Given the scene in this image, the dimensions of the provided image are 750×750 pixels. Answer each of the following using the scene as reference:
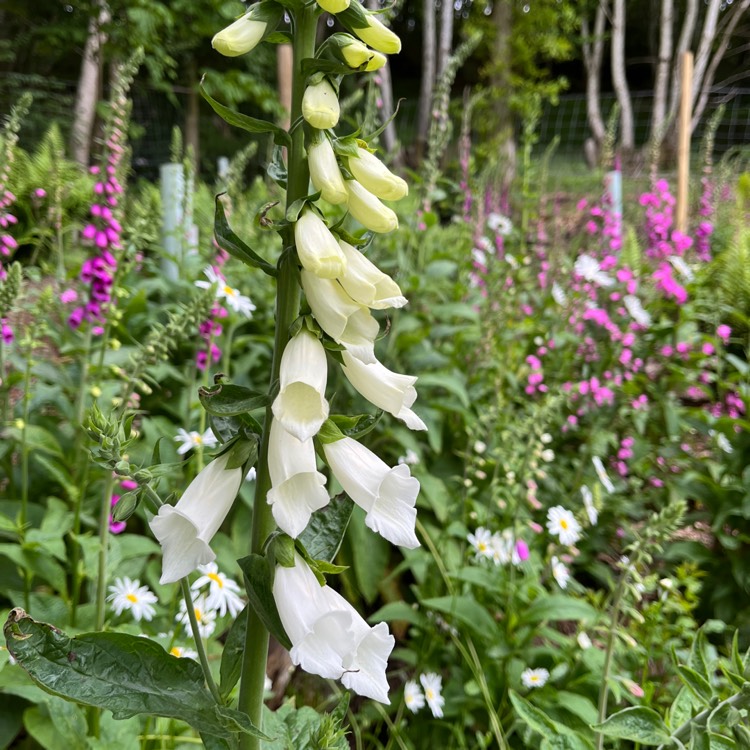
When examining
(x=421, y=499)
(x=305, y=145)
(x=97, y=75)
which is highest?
(x=97, y=75)

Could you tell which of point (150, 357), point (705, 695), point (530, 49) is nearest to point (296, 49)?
point (150, 357)

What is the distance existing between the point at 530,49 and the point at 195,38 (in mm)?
5730

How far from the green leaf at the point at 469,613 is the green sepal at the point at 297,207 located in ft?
3.67

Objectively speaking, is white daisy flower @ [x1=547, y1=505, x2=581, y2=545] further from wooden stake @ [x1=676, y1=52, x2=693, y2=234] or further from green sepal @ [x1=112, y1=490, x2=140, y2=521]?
wooden stake @ [x1=676, y1=52, x2=693, y2=234]

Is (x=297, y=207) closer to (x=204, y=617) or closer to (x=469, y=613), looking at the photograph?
(x=204, y=617)

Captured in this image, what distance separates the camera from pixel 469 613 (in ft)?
4.90

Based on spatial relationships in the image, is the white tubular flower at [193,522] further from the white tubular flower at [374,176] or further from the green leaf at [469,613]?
the green leaf at [469,613]

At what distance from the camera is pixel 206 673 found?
0.69 meters

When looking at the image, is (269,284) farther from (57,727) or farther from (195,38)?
(195,38)

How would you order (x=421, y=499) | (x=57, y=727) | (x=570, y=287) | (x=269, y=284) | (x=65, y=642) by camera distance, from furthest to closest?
(x=570, y=287) → (x=269, y=284) → (x=421, y=499) → (x=57, y=727) → (x=65, y=642)

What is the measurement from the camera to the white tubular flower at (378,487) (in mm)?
675

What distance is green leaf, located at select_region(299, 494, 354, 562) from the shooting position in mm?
779

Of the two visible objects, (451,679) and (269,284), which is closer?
(451,679)

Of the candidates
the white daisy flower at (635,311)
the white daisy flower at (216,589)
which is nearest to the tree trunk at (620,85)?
the white daisy flower at (635,311)
